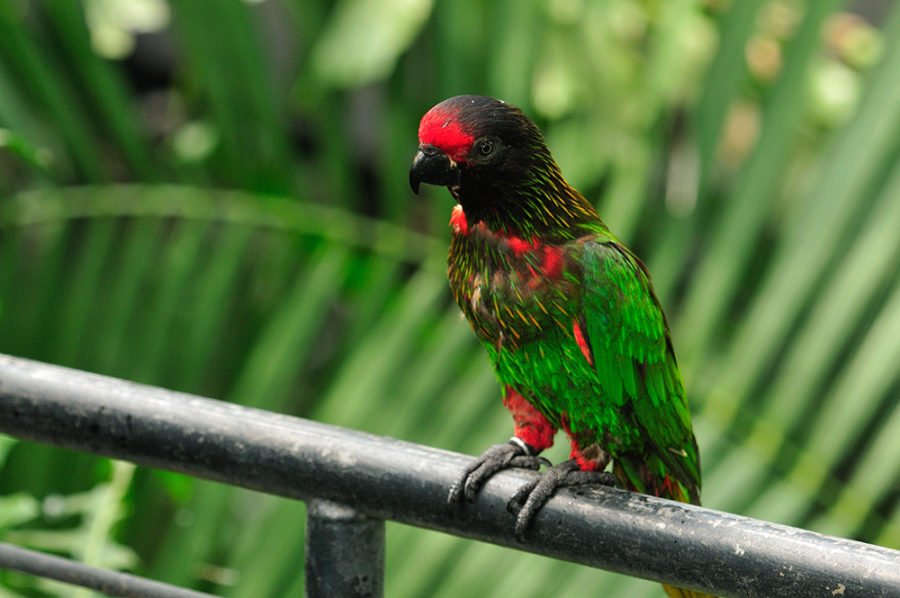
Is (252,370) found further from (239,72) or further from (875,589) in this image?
(875,589)

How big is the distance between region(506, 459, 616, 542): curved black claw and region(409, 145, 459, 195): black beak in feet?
1.28

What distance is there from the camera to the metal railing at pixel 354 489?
1.06 m

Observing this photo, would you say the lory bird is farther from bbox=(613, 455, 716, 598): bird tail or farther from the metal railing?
the metal railing

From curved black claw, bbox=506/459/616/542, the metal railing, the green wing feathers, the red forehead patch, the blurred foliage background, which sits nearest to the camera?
the metal railing

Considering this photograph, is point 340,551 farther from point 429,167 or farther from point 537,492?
point 429,167

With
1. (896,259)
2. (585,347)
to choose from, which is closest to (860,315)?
(896,259)

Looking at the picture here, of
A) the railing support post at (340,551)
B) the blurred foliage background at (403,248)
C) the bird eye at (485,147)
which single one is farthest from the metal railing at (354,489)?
the blurred foliage background at (403,248)

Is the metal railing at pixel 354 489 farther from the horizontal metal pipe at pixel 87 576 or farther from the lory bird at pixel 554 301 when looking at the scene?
the lory bird at pixel 554 301

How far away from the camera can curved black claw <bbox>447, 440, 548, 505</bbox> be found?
1.16 meters

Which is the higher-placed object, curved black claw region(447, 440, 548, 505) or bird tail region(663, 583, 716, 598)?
curved black claw region(447, 440, 548, 505)

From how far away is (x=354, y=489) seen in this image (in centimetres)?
119

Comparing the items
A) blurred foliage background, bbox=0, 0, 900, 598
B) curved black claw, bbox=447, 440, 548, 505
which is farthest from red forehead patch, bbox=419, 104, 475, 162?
blurred foliage background, bbox=0, 0, 900, 598

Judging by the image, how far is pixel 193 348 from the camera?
234cm

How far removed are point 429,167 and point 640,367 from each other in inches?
16.1
